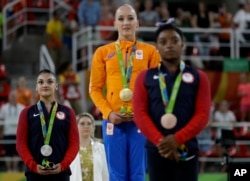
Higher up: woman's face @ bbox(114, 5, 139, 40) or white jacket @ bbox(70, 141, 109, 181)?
woman's face @ bbox(114, 5, 139, 40)

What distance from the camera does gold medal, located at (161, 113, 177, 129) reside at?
7.93 meters

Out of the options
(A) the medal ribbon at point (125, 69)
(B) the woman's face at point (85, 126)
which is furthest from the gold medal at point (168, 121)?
(B) the woman's face at point (85, 126)

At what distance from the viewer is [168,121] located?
26.0ft

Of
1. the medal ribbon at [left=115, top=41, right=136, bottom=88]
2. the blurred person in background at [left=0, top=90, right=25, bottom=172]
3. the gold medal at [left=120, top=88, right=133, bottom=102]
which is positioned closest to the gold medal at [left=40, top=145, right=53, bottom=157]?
the gold medal at [left=120, top=88, right=133, bottom=102]

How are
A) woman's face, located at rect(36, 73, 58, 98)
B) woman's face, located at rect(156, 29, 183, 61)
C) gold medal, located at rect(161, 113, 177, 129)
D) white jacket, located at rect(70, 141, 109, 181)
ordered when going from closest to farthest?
gold medal, located at rect(161, 113, 177, 129) < woman's face, located at rect(156, 29, 183, 61) < woman's face, located at rect(36, 73, 58, 98) < white jacket, located at rect(70, 141, 109, 181)

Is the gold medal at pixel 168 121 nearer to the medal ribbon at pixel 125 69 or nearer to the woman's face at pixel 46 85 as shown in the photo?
the woman's face at pixel 46 85

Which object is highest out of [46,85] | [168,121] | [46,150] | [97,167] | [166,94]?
[46,85]

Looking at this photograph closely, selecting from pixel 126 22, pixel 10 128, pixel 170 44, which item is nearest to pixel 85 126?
pixel 126 22

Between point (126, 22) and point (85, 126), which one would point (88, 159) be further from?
point (126, 22)

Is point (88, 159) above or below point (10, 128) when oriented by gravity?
below

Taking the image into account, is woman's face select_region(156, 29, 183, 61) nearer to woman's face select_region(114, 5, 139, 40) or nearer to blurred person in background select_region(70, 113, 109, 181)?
woman's face select_region(114, 5, 139, 40)

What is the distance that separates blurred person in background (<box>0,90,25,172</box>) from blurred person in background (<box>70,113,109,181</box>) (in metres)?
6.27

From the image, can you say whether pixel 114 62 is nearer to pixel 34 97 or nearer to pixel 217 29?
pixel 34 97

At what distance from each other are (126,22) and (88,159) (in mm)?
1782
